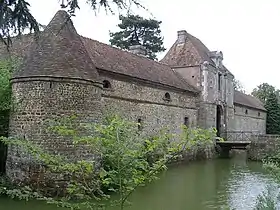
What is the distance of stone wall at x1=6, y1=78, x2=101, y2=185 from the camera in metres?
12.5

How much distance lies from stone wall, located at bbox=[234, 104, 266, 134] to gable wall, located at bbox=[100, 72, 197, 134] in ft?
34.1

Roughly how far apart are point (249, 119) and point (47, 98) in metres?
30.4

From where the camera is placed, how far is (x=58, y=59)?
515 inches

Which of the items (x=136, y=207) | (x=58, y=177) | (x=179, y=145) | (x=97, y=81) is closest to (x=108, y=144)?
(x=179, y=145)

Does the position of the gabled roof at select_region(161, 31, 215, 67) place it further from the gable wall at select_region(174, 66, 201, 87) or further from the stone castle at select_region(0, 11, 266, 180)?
the gable wall at select_region(174, 66, 201, 87)

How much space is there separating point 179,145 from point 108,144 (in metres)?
1.24

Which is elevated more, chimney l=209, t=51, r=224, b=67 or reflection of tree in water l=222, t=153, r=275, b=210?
chimney l=209, t=51, r=224, b=67

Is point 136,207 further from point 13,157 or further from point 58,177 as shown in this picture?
point 13,157

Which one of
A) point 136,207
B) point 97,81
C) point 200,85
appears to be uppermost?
point 200,85

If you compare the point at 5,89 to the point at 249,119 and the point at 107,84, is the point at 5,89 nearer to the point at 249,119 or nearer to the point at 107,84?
the point at 107,84

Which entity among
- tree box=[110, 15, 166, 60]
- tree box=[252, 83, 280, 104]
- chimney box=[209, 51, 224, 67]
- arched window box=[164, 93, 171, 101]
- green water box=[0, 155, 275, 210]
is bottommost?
green water box=[0, 155, 275, 210]

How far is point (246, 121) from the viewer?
3812cm

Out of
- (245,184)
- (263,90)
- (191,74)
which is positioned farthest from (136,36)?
(263,90)

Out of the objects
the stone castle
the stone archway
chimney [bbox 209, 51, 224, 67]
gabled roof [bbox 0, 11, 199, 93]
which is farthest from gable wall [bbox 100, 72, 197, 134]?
chimney [bbox 209, 51, 224, 67]
